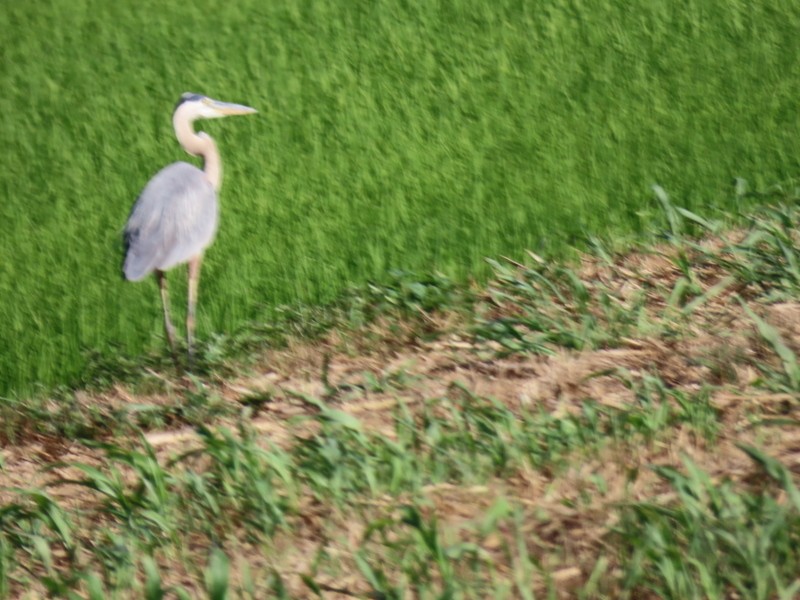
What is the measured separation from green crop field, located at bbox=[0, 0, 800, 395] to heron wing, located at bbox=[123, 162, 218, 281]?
0.56m

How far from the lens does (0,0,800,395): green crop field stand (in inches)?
235

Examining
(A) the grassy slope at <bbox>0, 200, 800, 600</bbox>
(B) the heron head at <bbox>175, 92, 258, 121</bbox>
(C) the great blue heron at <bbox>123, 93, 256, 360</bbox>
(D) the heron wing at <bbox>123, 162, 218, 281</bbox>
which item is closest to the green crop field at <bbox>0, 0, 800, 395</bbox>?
(C) the great blue heron at <bbox>123, 93, 256, 360</bbox>

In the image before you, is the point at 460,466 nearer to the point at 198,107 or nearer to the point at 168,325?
the point at 168,325

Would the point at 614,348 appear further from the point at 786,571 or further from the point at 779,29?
the point at 779,29

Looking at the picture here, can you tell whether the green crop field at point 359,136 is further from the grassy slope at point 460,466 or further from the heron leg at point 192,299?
the grassy slope at point 460,466

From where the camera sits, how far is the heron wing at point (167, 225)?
16.8ft

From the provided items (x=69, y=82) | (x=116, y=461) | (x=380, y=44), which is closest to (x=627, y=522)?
(x=116, y=461)

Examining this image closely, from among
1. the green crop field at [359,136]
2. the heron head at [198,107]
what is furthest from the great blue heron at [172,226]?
the green crop field at [359,136]

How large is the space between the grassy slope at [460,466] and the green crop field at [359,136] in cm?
105

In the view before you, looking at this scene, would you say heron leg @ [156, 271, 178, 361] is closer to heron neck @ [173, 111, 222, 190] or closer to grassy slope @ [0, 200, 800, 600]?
grassy slope @ [0, 200, 800, 600]

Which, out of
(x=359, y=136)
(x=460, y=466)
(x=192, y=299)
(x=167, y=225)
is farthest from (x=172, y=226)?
(x=359, y=136)

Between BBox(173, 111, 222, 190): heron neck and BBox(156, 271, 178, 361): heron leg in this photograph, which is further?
BBox(173, 111, 222, 190): heron neck

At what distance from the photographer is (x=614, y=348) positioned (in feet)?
14.6

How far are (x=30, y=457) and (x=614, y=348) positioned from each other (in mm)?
2089
